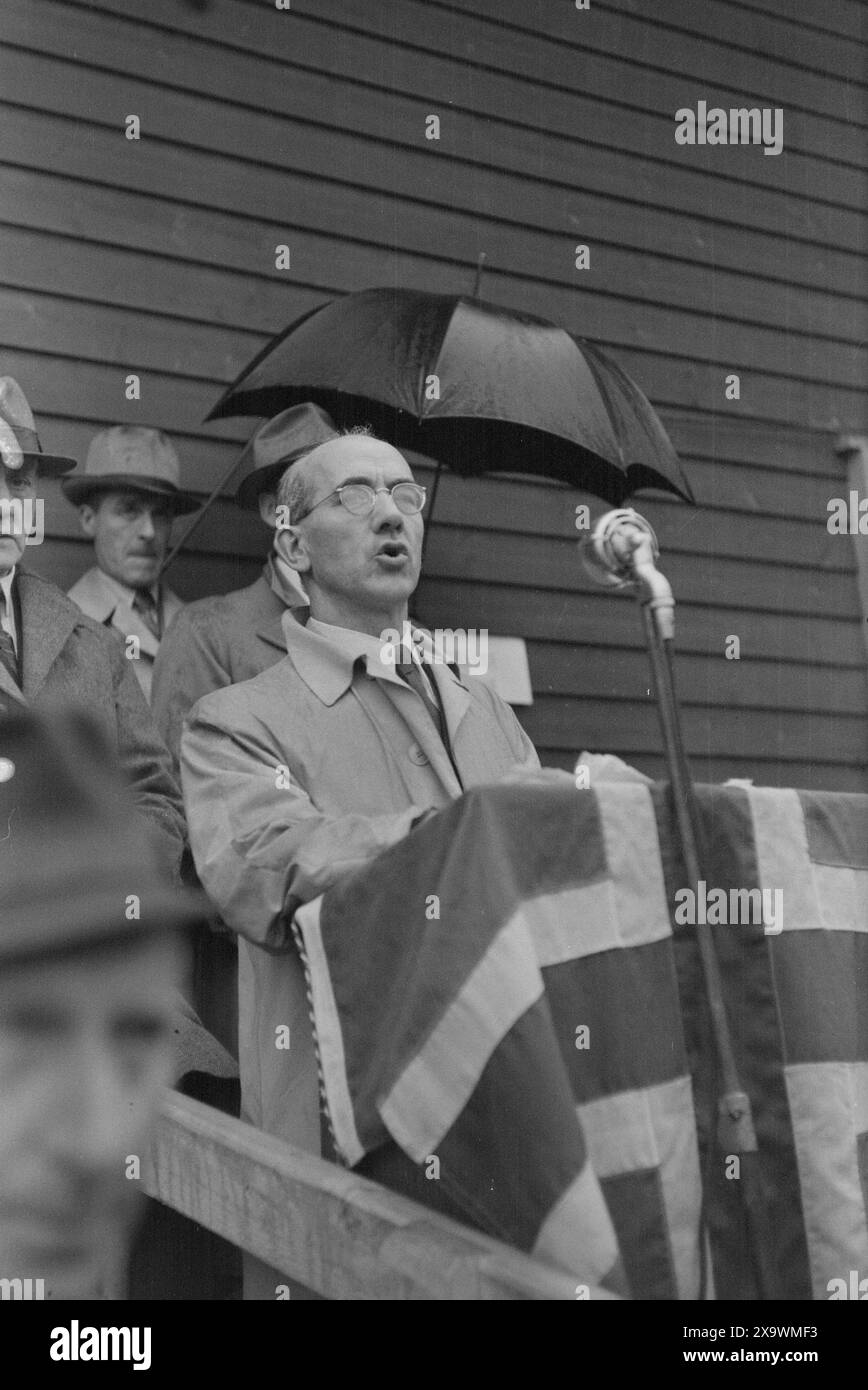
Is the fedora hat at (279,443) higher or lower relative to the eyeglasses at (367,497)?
higher

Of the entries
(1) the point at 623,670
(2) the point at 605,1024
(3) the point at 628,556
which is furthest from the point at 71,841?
(1) the point at 623,670

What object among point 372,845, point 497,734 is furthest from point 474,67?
point 372,845

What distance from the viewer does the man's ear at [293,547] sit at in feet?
7.42

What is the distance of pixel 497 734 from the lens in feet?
7.09

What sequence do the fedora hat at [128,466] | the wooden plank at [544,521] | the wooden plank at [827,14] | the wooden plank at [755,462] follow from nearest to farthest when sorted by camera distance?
the fedora hat at [128,466]
the wooden plank at [544,521]
the wooden plank at [755,462]
the wooden plank at [827,14]

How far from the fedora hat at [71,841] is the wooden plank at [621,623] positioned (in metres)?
3.16

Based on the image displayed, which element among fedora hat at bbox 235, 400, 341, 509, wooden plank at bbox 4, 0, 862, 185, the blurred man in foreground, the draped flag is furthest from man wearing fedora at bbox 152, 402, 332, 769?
the blurred man in foreground

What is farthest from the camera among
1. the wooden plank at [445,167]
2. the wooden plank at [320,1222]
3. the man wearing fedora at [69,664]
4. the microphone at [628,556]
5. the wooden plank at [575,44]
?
the wooden plank at [575,44]

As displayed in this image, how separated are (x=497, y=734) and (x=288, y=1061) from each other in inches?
24.7

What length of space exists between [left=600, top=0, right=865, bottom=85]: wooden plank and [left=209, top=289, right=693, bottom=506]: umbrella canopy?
5.61 feet

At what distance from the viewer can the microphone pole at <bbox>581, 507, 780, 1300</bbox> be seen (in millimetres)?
1453

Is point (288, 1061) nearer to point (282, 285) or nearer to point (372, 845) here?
point (372, 845)

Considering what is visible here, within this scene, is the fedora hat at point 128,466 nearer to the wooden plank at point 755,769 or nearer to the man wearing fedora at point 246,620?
the man wearing fedora at point 246,620

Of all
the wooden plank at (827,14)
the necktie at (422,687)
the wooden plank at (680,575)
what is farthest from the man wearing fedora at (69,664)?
the wooden plank at (827,14)
